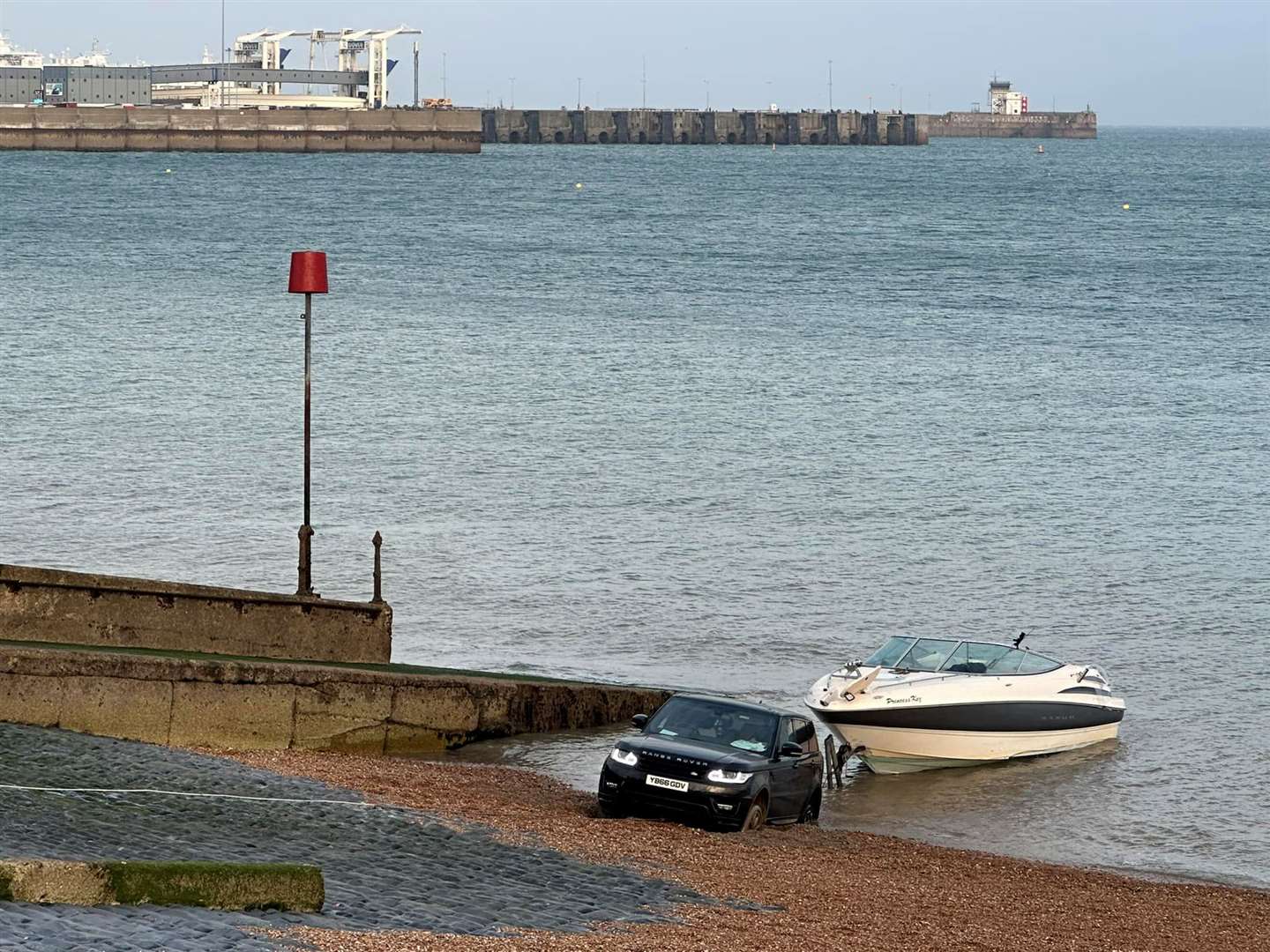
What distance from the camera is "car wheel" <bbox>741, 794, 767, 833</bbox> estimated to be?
58.0 ft

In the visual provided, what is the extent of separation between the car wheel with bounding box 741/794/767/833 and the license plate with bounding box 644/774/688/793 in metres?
0.69

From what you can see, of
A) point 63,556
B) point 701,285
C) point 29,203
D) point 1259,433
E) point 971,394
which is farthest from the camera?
point 29,203

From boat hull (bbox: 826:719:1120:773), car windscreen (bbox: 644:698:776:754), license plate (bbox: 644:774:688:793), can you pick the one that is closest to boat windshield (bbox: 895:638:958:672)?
boat hull (bbox: 826:719:1120:773)

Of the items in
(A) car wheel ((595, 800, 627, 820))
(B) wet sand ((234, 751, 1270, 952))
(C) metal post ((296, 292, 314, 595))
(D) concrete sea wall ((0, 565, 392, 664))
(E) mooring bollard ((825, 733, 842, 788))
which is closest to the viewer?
(B) wet sand ((234, 751, 1270, 952))

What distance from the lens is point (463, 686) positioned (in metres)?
21.8

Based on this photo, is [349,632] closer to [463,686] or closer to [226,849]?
[463,686]

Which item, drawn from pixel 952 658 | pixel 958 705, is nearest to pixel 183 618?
pixel 958 705

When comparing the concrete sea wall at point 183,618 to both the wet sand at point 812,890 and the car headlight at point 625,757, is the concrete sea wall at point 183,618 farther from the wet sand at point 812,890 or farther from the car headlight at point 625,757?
the car headlight at point 625,757

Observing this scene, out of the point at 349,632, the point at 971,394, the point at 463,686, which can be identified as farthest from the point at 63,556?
the point at 971,394

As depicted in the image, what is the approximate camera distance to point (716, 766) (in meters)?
17.6

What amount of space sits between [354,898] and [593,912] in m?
1.73

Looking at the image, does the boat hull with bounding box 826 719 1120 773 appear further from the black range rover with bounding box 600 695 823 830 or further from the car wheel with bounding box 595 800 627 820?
the car wheel with bounding box 595 800 627 820

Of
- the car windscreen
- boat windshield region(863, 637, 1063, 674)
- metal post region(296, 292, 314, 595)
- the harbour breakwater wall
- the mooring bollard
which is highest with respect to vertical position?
the harbour breakwater wall

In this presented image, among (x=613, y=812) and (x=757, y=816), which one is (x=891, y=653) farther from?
(x=613, y=812)
